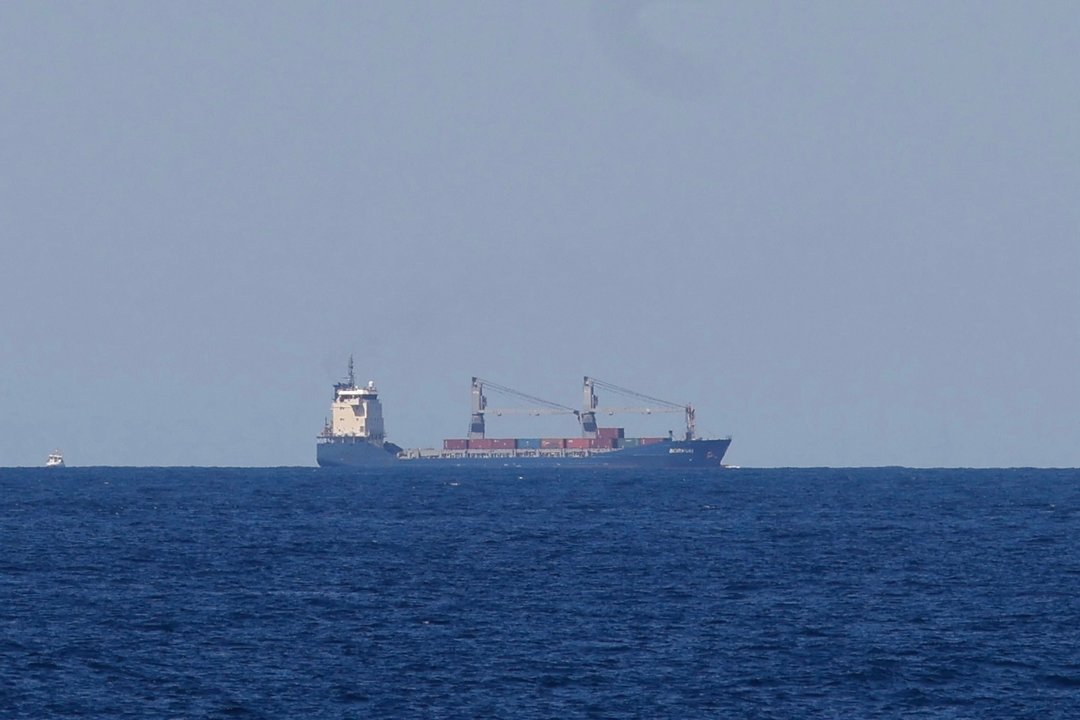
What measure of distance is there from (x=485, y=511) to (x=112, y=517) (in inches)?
1058

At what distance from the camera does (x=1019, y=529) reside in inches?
3971

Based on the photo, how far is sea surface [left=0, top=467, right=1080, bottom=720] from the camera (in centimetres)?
4162

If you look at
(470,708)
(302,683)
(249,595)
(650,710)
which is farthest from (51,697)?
(249,595)

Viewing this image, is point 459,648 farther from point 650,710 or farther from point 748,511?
point 748,511

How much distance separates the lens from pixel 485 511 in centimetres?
12106

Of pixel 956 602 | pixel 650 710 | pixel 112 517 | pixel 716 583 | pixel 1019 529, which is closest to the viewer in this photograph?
pixel 650 710

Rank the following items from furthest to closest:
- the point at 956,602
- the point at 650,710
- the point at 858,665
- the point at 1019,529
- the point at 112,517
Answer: the point at 112,517, the point at 1019,529, the point at 956,602, the point at 858,665, the point at 650,710

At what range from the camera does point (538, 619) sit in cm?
5506

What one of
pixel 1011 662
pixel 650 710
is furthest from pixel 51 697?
pixel 1011 662

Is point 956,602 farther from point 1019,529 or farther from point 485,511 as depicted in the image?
point 485,511

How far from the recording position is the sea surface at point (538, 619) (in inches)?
1639

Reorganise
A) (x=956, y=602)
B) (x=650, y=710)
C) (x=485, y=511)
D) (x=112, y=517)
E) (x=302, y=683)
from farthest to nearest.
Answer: (x=485, y=511) → (x=112, y=517) → (x=956, y=602) → (x=302, y=683) → (x=650, y=710)

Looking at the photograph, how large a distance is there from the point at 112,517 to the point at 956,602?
69.5 metres

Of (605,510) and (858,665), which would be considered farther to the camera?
(605,510)
